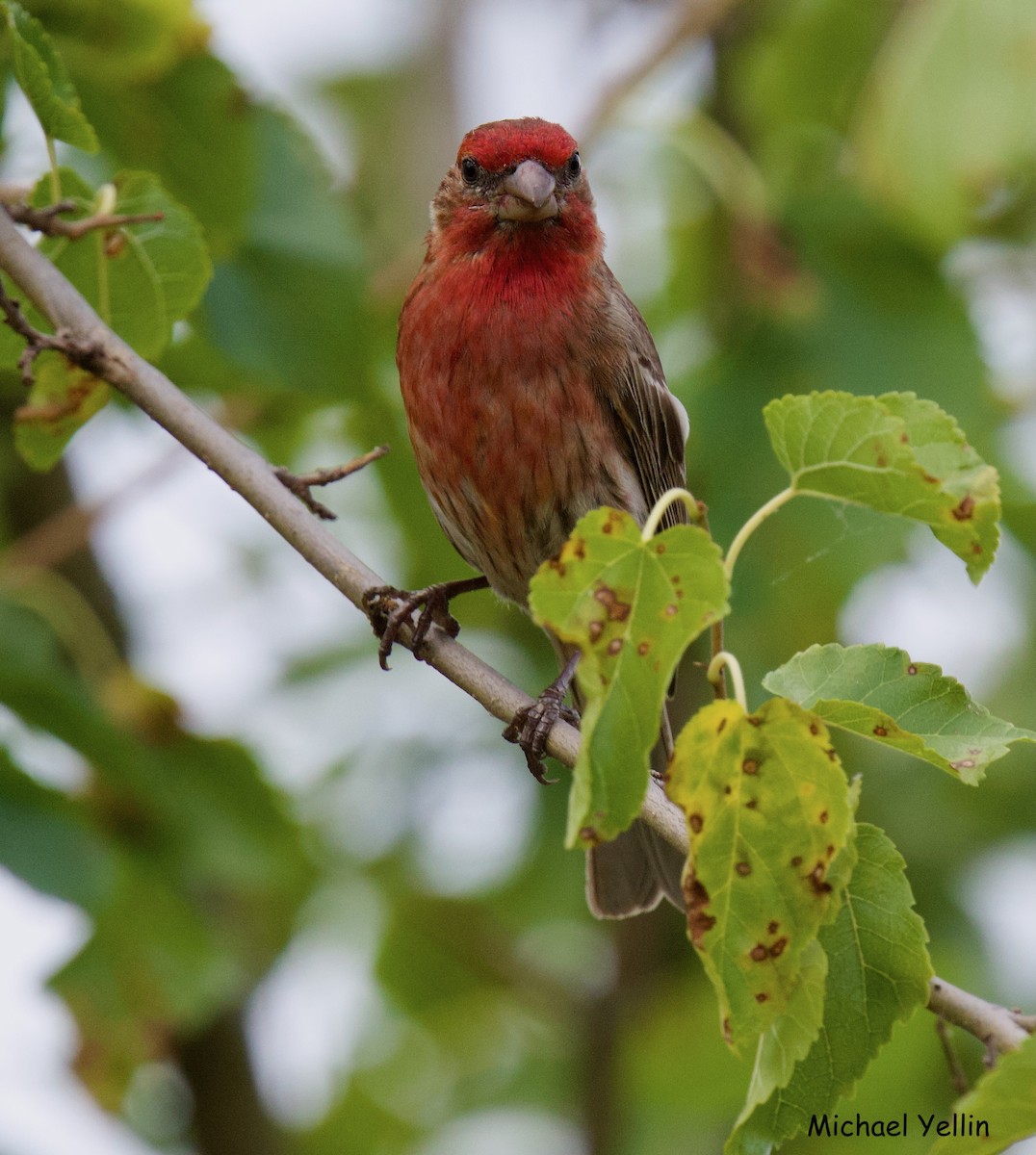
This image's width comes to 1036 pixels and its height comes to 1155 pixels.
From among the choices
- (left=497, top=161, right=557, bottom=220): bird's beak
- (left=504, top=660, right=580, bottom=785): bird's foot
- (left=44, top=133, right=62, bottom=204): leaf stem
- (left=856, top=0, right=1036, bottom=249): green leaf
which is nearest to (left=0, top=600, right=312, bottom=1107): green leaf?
(left=504, top=660, right=580, bottom=785): bird's foot

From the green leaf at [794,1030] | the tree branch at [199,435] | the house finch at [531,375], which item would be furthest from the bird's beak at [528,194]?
the green leaf at [794,1030]

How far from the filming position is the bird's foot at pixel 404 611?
11.4 feet

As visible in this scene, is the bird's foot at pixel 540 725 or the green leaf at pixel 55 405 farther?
the bird's foot at pixel 540 725

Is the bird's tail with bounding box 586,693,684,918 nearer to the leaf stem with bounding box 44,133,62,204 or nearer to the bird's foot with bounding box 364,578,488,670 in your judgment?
the bird's foot with bounding box 364,578,488,670

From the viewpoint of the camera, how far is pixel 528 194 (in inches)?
180

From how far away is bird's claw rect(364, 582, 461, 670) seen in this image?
348 centimetres

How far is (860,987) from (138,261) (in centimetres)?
211

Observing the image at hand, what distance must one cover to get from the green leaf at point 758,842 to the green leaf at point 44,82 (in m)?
1.82

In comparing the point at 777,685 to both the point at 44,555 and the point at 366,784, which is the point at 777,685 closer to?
the point at 44,555

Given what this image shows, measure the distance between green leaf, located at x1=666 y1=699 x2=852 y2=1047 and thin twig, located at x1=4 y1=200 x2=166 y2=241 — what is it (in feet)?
5.31

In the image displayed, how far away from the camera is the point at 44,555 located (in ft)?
17.6

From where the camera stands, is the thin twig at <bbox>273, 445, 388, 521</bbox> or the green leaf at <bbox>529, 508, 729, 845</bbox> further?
the thin twig at <bbox>273, 445, 388, 521</bbox>

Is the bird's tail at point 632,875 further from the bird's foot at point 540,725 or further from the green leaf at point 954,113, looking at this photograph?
the green leaf at point 954,113

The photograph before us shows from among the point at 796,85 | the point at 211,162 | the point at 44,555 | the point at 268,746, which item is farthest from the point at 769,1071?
the point at 796,85
